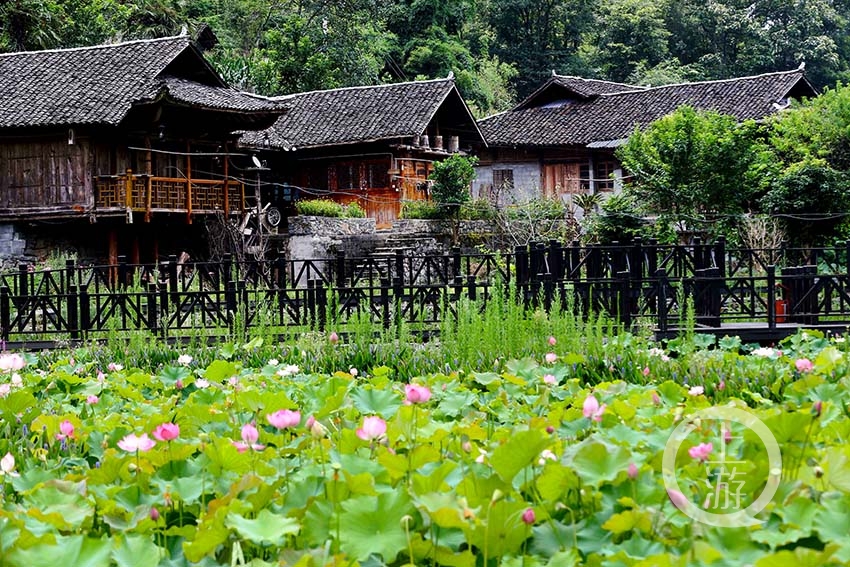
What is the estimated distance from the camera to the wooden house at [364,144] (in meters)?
30.1

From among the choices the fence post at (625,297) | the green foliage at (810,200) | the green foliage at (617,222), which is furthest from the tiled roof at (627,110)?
the fence post at (625,297)

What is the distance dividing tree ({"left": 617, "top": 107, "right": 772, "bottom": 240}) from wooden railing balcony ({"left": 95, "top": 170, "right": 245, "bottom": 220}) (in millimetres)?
10026

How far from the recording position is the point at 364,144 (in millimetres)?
30547

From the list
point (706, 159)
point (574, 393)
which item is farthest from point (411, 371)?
point (706, 159)

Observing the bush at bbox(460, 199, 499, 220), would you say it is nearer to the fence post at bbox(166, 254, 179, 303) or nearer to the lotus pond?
the fence post at bbox(166, 254, 179, 303)

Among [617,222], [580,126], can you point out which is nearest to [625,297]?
[617,222]

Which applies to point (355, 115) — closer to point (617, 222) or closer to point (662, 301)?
point (617, 222)

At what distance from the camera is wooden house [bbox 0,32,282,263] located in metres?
23.5

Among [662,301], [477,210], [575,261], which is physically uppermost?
[477,210]

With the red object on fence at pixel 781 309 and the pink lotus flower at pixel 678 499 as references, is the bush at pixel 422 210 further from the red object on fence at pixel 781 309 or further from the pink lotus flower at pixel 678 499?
the pink lotus flower at pixel 678 499

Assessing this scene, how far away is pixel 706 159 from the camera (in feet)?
74.3

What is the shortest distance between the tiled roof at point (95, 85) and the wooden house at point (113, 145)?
0.03m

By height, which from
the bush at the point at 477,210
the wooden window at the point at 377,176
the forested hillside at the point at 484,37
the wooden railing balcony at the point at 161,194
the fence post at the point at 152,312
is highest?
the forested hillside at the point at 484,37

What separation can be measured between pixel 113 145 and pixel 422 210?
887 cm
